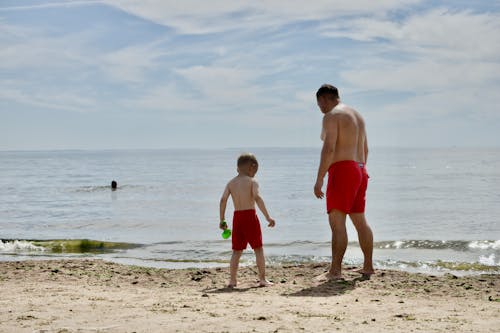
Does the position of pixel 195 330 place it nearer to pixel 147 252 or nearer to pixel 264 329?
pixel 264 329

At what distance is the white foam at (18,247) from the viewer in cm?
1320

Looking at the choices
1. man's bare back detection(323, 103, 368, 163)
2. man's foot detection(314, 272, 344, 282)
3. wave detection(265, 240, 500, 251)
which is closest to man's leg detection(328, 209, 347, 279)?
man's foot detection(314, 272, 344, 282)

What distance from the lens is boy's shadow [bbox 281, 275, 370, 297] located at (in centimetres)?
640

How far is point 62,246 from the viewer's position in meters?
13.7

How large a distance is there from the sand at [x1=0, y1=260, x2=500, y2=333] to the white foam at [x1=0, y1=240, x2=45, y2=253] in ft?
16.6

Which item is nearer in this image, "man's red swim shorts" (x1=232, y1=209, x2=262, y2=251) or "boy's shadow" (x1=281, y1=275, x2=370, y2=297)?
"boy's shadow" (x1=281, y1=275, x2=370, y2=297)

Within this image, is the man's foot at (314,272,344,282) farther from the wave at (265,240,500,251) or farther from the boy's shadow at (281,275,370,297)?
the wave at (265,240,500,251)

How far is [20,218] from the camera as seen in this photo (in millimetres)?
20922

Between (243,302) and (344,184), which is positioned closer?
(243,302)

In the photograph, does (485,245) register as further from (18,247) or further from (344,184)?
(18,247)

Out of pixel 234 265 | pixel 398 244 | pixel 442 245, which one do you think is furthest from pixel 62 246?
pixel 442 245

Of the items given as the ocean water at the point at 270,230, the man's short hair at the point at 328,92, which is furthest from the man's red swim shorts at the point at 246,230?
the ocean water at the point at 270,230

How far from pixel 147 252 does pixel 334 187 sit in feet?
22.3

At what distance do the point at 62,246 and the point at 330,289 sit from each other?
875cm
